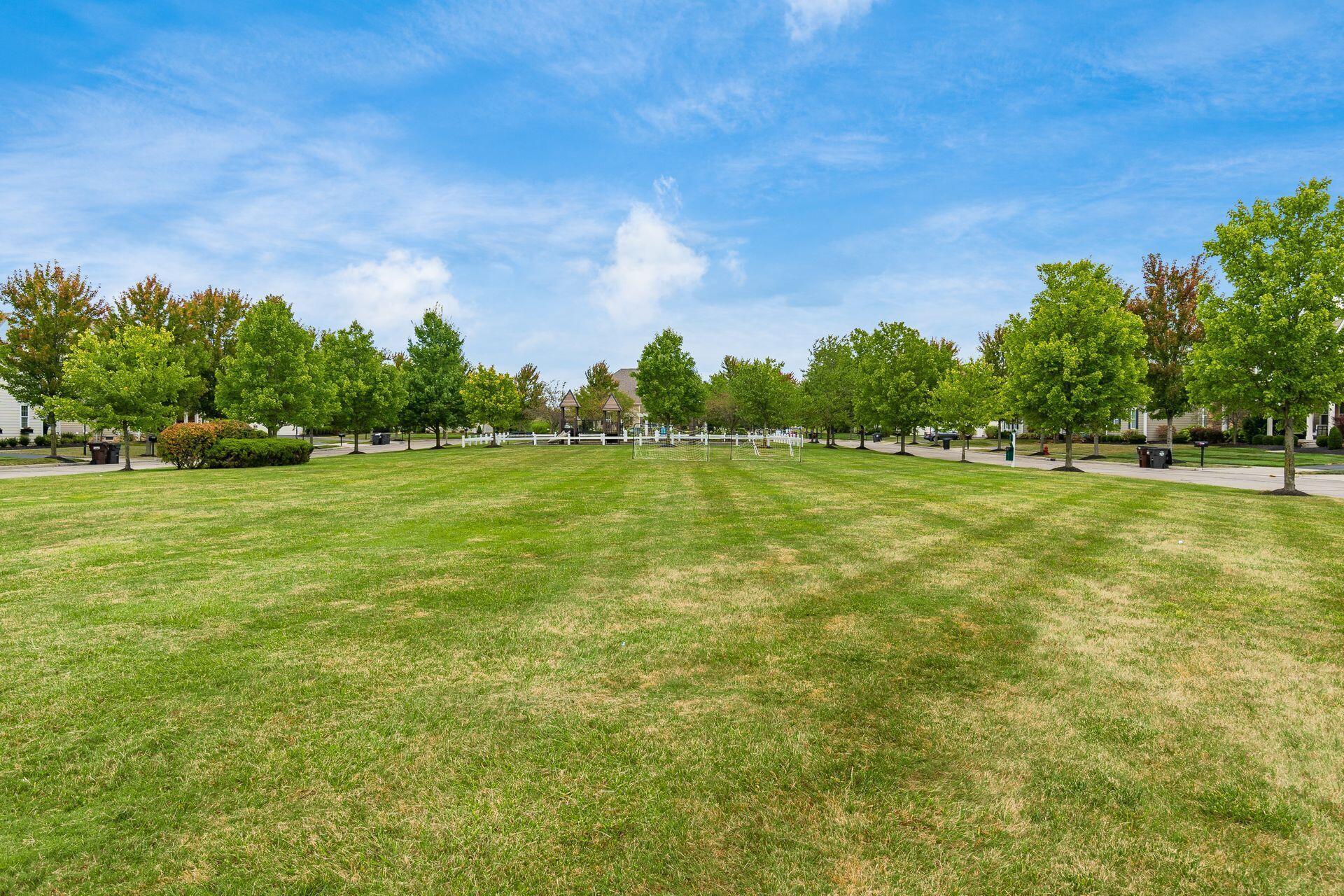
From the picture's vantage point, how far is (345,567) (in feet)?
28.5

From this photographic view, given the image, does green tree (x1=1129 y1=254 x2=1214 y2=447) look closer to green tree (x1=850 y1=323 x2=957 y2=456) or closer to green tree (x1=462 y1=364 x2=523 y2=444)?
green tree (x1=850 y1=323 x2=957 y2=456)

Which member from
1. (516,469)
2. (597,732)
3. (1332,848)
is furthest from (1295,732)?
(516,469)

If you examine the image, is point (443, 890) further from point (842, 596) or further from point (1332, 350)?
point (1332, 350)

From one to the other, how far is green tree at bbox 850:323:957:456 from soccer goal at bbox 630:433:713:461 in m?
12.3

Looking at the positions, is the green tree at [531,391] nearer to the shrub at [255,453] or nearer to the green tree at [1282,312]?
the shrub at [255,453]

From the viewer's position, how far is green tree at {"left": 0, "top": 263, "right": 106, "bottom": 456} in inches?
1426

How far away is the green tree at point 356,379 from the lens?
44.7m

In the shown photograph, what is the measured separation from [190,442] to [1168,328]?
5487 centimetres

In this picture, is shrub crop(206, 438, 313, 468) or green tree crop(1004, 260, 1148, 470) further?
green tree crop(1004, 260, 1148, 470)

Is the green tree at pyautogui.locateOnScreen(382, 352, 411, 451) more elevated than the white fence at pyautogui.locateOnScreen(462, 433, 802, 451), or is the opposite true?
the green tree at pyautogui.locateOnScreen(382, 352, 411, 451)

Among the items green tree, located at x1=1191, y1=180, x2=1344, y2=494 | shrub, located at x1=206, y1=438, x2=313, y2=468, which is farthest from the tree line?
shrub, located at x1=206, y1=438, x2=313, y2=468

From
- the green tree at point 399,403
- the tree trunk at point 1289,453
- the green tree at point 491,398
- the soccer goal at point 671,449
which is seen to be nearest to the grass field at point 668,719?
the tree trunk at point 1289,453

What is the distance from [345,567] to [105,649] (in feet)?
10.2

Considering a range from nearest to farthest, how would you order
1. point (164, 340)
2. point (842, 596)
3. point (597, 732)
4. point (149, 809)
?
point (149, 809) < point (597, 732) < point (842, 596) < point (164, 340)
